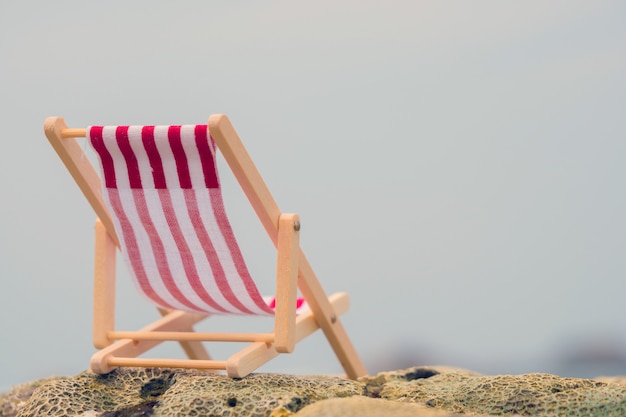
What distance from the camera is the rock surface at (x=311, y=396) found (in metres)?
2.87

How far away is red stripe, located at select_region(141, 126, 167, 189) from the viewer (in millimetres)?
2984

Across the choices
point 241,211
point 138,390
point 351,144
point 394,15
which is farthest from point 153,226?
point 394,15

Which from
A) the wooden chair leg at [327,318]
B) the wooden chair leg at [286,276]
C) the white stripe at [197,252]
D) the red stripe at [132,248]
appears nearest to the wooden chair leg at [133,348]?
the red stripe at [132,248]

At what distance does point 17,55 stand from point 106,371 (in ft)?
21.0

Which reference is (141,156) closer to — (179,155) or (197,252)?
(179,155)

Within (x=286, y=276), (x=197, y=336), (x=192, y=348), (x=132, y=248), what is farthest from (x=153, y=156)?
(x=192, y=348)

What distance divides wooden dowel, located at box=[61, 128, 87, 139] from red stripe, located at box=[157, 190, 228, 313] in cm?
32

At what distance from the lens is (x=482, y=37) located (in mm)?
9219

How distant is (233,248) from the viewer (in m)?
3.13

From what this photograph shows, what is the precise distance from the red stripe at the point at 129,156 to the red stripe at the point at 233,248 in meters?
0.28

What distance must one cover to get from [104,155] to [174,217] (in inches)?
12.4

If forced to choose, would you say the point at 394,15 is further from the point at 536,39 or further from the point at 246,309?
the point at 246,309

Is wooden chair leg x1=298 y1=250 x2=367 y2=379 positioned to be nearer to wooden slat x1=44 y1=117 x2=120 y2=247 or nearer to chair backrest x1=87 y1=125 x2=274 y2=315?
chair backrest x1=87 y1=125 x2=274 y2=315

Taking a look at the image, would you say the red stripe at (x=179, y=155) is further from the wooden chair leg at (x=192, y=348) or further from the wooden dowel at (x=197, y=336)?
the wooden chair leg at (x=192, y=348)
